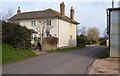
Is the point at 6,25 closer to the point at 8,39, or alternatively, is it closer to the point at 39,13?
the point at 8,39

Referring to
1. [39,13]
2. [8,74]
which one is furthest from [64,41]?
[8,74]

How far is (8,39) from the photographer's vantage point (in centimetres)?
2670

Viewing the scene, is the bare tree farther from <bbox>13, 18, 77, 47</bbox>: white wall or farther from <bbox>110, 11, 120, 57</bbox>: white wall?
<bbox>110, 11, 120, 57</bbox>: white wall

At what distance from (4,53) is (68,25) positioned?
3472 centimetres

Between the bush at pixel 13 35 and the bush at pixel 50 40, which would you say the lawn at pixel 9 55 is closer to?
the bush at pixel 13 35

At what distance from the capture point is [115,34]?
2658 centimetres

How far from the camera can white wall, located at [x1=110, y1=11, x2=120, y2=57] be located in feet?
86.7

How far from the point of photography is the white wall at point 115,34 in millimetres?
26419

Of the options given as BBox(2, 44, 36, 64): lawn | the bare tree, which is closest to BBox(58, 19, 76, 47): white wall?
BBox(2, 44, 36, 64): lawn

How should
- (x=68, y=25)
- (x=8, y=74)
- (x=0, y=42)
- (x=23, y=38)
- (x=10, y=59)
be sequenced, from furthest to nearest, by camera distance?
(x=68, y=25) < (x=23, y=38) < (x=0, y=42) < (x=10, y=59) < (x=8, y=74)

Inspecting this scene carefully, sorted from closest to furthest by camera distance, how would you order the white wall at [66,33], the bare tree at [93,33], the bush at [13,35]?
the bush at [13,35] < the white wall at [66,33] < the bare tree at [93,33]

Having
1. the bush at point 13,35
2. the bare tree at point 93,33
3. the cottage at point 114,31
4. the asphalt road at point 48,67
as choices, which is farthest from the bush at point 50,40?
the bare tree at point 93,33

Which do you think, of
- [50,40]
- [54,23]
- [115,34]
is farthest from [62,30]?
[115,34]

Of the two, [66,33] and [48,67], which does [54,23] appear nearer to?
[66,33]
